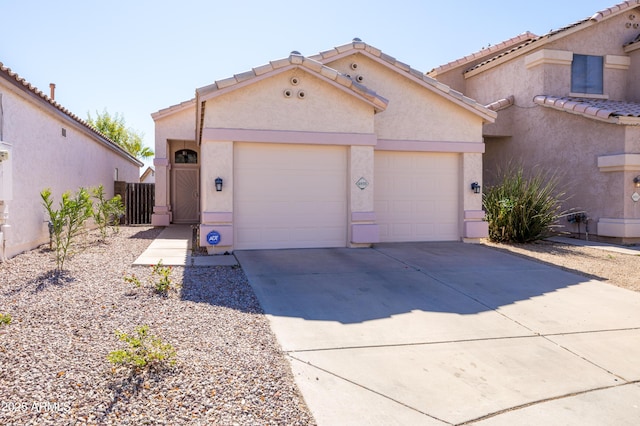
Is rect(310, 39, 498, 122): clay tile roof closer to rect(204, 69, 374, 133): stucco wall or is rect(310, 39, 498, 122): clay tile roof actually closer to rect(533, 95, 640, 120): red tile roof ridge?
rect(204, 69, 374, 133): stucco wall

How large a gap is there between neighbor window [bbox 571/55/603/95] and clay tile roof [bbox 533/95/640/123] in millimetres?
515

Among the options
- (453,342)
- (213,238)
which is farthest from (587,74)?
(453,342)

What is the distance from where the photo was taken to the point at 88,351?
4.32 m

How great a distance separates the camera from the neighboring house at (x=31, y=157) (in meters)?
8.52

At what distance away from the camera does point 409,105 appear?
11.8 metres

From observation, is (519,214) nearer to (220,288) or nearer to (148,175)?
(220,288)

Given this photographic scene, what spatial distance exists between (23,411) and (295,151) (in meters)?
7.81

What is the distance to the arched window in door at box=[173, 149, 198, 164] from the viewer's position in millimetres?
18219

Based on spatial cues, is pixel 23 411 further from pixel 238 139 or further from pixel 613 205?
pixel 613 205

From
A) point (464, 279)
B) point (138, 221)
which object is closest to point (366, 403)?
point (464, 279)

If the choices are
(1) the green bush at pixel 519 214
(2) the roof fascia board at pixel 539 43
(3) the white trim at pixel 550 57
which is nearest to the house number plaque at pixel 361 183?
(1) the green bush at pixel 519 214

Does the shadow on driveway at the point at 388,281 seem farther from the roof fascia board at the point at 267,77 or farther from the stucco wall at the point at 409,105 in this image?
the roof fascia board at the point at 267,77

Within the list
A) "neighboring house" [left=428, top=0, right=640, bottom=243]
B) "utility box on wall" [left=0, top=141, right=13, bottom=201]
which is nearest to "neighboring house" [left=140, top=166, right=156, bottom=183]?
"neighboring house" [left=428, top=0, right=640, bottom=243]

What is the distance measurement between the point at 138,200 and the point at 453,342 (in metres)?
16.7
